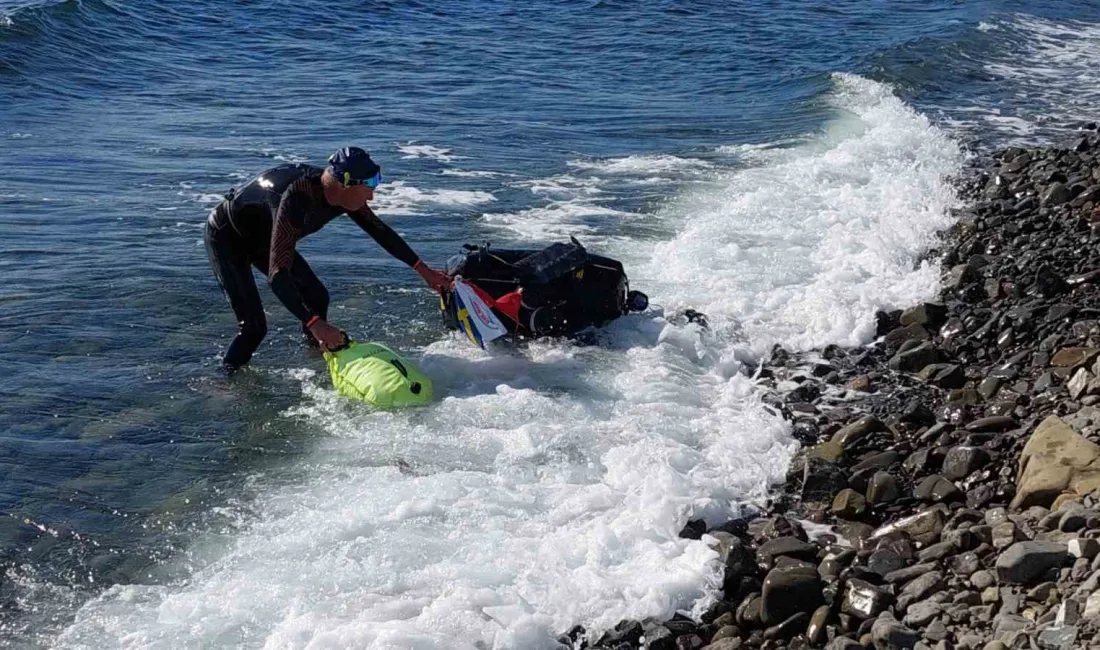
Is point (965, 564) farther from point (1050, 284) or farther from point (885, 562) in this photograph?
point (1050, 284)

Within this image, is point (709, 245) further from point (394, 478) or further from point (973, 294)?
point (394, 478)

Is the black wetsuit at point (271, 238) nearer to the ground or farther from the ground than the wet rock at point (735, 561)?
farther from the ground

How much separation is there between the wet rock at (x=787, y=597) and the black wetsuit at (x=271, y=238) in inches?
162

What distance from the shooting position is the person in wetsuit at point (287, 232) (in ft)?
28.7

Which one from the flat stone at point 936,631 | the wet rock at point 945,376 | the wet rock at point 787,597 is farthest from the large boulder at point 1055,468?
the wet rock at point 945,376

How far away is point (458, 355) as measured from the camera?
10055mm

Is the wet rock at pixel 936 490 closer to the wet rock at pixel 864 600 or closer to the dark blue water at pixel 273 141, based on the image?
the wet rock at pixel 864 600

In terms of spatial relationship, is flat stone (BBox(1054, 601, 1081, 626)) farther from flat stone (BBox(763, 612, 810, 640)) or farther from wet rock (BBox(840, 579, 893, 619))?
flat stone (BBox(763, 612, 810, 640))

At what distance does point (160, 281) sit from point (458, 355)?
369cm

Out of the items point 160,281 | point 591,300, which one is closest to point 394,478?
point 591,300

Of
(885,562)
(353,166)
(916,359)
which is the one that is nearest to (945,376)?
(916,359)

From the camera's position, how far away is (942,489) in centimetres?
736

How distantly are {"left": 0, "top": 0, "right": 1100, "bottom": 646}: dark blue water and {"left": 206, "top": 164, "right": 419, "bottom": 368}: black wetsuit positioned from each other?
1.85 ft

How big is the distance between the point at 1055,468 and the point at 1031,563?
3.78 ft
